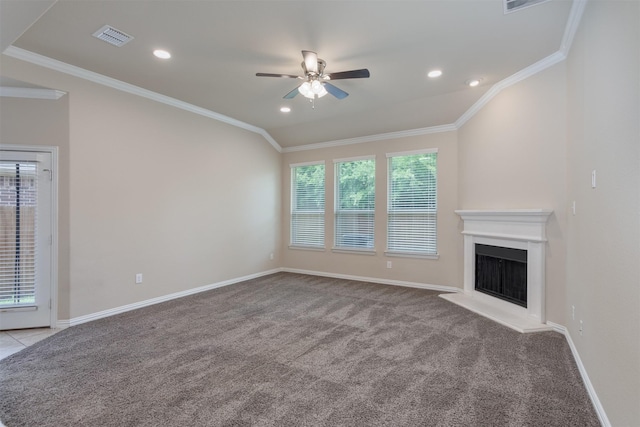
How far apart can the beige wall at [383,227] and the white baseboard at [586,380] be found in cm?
183

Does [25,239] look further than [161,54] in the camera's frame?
Yes

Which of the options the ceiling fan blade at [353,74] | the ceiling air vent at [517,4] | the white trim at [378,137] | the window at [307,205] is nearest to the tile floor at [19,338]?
the ceiling fan blade at [353,74]

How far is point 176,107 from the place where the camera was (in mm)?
4676

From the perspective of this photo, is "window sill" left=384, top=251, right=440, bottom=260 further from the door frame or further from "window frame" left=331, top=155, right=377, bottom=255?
the door frame

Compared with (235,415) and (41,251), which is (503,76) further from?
(41,251)

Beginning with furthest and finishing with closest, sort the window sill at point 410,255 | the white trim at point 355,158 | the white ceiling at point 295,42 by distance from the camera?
the white trim at point 355,158
the window sill at point 410,255
the white ceiling at point 295,42

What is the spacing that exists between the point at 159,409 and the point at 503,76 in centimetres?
488

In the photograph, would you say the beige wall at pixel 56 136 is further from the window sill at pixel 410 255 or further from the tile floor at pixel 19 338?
the window sill at pixel 410 255

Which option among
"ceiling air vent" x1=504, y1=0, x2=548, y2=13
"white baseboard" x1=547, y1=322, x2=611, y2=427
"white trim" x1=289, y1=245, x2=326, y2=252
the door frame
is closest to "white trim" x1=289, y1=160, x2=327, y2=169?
"white trim" x1=289, y1=245, x2=326, y2=252

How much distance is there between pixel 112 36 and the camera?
2859 mm

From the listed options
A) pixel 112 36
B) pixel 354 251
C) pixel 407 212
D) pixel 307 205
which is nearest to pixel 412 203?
pixel 407 212

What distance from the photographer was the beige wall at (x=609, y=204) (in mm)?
1566

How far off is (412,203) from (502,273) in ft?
6.28

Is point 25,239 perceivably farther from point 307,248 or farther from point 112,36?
point 307,248
